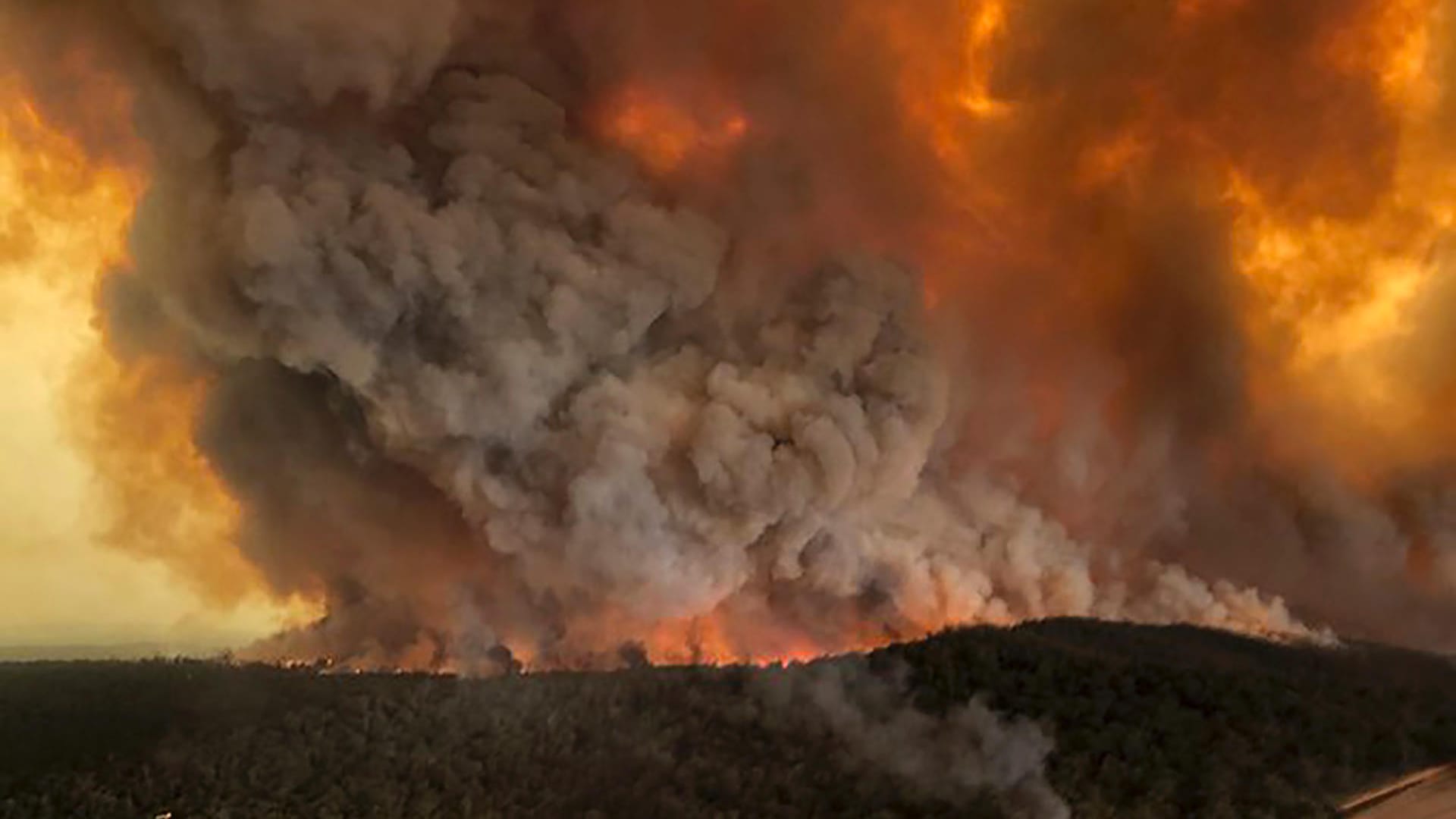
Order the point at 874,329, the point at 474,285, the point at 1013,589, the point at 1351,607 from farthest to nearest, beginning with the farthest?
1. the point at 1351,607
2. the point at 1013,589
3. the point at 874,329
4. the point at 474,285

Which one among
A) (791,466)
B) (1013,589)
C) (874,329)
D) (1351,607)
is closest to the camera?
(791,466)

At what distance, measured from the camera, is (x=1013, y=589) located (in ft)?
92.3

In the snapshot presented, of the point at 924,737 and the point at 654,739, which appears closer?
the point at 654,739

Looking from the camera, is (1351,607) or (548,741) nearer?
(548,741)

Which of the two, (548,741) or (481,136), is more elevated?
(481,136)

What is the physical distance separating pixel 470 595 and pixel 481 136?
8088mm

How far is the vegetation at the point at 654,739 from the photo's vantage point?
59.4 ft

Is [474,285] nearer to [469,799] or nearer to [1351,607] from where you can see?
[469,799]

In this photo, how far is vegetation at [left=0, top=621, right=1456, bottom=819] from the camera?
59.4 ft

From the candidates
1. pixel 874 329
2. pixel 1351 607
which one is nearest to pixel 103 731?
pixel 874 329

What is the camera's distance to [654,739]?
63.6 ft

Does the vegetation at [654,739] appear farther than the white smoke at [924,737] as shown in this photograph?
No

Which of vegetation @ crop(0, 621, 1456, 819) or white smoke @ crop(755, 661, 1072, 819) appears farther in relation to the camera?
white smoke @ crop(755, 661, 1072, 819)

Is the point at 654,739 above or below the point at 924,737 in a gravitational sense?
below
